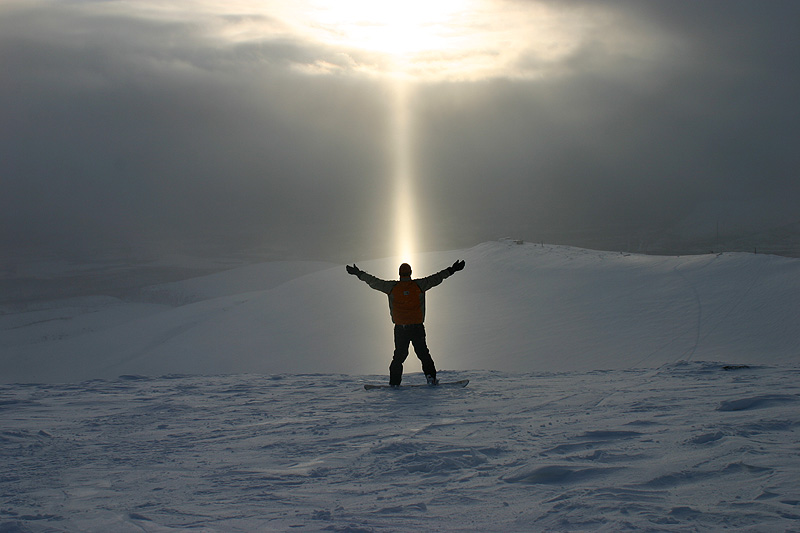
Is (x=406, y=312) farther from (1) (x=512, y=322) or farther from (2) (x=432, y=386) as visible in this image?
(1) (x=512, y=322)

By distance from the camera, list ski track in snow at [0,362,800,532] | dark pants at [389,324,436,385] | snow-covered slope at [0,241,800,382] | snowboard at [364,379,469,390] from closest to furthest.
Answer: ski track in snow at [0,362,800,532] → snowboard at [364,379,469,390] → dark pants at [389,324,436,385] → snow-covered slope at [0,241,800,382]

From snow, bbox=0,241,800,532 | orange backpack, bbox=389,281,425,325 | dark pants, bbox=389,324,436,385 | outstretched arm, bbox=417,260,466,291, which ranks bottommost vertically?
snow, bbox=0,241,800,532

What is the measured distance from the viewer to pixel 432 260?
104 feet

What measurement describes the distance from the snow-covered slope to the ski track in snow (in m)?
9.27

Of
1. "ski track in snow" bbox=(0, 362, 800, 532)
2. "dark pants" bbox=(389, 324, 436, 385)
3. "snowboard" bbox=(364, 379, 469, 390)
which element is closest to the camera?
"ski track in snow" bbox=(0, 362, 800, 532)

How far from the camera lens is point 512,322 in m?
20.9

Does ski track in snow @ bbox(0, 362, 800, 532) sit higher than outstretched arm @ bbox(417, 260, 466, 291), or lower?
lower

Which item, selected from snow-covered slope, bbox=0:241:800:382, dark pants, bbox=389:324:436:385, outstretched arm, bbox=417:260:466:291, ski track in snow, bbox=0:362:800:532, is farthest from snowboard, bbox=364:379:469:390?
snow-covered slope, bbox=0:241:800:382

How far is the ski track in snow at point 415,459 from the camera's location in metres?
4.04

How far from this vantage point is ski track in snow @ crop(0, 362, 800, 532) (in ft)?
13.2

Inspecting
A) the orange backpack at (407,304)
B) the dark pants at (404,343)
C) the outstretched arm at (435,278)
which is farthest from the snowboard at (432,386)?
the outstretched arm at (435,278)

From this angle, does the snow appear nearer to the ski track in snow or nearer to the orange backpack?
the ski track in snow

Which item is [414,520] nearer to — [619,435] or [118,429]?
[619,435]

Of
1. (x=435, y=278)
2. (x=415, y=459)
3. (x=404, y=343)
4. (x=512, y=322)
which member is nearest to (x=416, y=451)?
(x=415, y=459)
